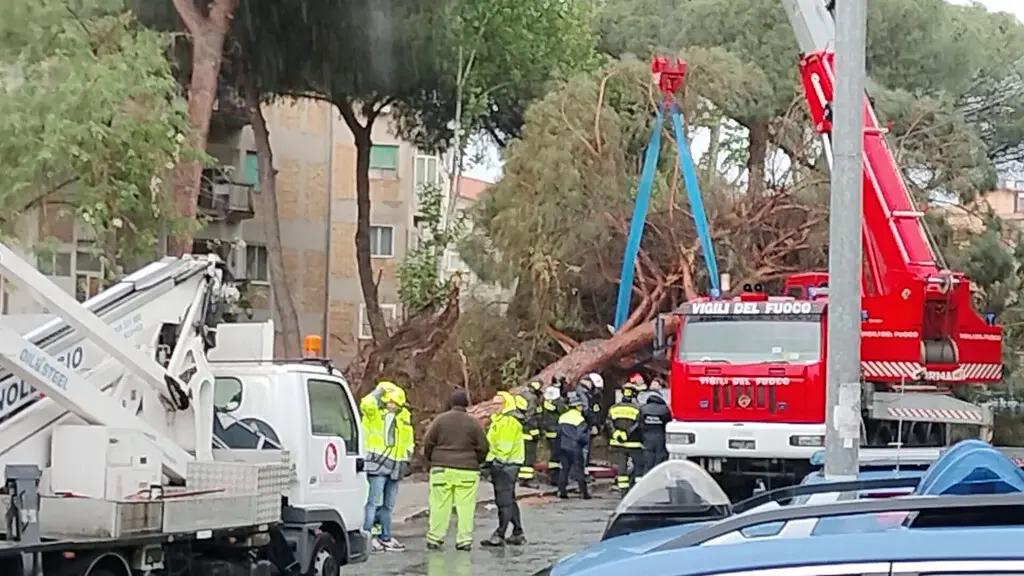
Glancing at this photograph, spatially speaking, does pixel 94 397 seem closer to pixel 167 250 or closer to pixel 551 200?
pixel 167 250

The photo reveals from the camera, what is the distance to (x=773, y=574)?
8.00 feet

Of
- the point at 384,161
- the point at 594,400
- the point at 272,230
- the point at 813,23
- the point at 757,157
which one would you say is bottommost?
the point at 594,400

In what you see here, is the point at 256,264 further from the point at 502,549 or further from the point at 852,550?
the point at 852,550

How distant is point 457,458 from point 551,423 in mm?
8858

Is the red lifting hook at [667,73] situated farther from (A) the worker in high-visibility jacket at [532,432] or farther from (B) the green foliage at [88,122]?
(B) the green foliage at [88,122]

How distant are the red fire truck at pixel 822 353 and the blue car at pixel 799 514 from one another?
1109cm

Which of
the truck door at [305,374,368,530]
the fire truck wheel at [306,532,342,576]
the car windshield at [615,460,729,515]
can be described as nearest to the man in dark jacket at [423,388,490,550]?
the truck door at [305,374,368,530]

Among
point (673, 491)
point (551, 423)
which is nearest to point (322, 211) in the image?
point (551, 423)

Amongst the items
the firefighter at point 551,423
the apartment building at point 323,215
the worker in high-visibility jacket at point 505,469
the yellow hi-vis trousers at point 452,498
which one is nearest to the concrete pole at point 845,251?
the yellow hi-vis trousers at point 452,498

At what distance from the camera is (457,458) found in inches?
565

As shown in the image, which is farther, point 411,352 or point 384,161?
point 384,161

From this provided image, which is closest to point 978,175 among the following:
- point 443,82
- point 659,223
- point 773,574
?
point 659,223

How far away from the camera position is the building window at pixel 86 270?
846 inches

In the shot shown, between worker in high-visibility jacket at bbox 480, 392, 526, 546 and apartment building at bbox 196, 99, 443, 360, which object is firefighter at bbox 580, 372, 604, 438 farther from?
apartment building at bbox 196, 99, 443, 360
